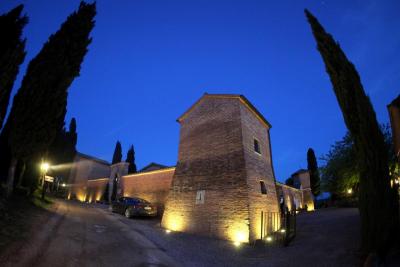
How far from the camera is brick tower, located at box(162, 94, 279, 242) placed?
38.9ft

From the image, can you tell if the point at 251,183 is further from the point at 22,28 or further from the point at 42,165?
the point at 42,165

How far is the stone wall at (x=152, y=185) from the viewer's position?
18.1 metres

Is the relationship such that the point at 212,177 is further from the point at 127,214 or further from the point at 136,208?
the point at 127,214

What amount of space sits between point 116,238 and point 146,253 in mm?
2237

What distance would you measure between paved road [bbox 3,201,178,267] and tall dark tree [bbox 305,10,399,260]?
6443 mm

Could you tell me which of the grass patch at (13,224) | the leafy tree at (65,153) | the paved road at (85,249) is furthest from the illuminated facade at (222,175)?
the leafy tree at (65,153)

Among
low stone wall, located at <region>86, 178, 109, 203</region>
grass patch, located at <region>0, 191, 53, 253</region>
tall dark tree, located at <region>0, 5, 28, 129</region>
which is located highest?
tall dark tree, located at <region>0, 5, 28, 129</region>

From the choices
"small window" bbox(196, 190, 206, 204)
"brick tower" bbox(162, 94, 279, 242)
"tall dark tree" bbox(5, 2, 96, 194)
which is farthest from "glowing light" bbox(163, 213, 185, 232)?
"tall dark tree" bbox(5, 2, 96, 194)

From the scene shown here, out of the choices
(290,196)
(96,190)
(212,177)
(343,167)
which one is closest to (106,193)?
(96,190)

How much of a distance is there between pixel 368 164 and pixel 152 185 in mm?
15628

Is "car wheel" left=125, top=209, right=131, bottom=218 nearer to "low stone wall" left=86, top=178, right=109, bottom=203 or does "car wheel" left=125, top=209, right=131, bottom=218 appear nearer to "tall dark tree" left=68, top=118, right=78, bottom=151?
"low stone wall" left=86, top=178, right=109, bottom=203

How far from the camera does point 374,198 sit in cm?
722

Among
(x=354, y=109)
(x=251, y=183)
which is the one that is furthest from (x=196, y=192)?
(x=354, y=109)

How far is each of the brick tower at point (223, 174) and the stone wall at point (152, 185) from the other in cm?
293
